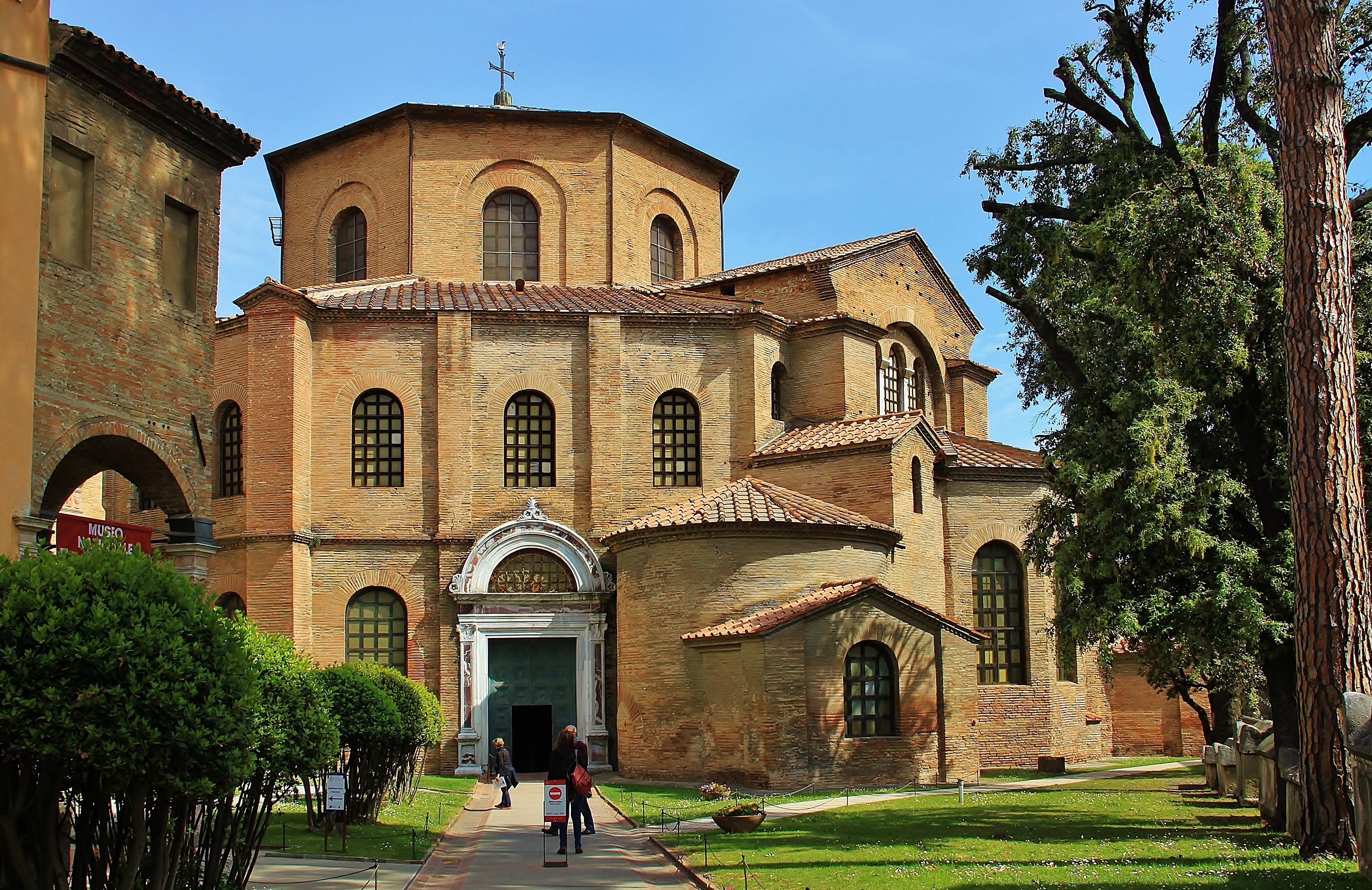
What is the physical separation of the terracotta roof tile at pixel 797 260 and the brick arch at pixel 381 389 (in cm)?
782

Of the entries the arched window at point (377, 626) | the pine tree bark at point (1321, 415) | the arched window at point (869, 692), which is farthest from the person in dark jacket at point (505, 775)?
the pine tree bark at point (1321, 415)

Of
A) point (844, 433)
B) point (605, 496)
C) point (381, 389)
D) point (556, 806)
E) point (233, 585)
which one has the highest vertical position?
point (381, 389)

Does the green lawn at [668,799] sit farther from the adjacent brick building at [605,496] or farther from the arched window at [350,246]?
the arched window at [350,246]

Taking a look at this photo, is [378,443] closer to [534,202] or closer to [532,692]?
[532,692]

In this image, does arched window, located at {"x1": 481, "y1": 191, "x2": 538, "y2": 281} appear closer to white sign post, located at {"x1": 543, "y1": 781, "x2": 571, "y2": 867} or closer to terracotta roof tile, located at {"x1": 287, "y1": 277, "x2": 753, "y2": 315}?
terracotta roof tile, located at {"x1": 287, "y1": 277, "x2": 753, "y2": 315}

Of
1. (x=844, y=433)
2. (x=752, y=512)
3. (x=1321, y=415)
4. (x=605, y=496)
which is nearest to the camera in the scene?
(x=1321, y=415)

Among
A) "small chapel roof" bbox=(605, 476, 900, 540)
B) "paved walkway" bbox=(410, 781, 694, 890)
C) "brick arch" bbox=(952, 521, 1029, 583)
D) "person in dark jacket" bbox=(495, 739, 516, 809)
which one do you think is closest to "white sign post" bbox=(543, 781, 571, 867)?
"paved walkway" bbox=(410, 781, 694, 890)

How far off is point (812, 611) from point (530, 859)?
8.74 metres

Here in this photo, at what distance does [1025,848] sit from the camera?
47.1ft

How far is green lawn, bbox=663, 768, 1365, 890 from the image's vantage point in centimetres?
1194

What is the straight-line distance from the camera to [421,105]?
30766 mm

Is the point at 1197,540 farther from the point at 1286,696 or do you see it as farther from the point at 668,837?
the point at 668,837

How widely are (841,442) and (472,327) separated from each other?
8.23 meters

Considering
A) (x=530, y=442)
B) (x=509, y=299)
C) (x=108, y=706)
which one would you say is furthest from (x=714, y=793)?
(x=509, y=299)
